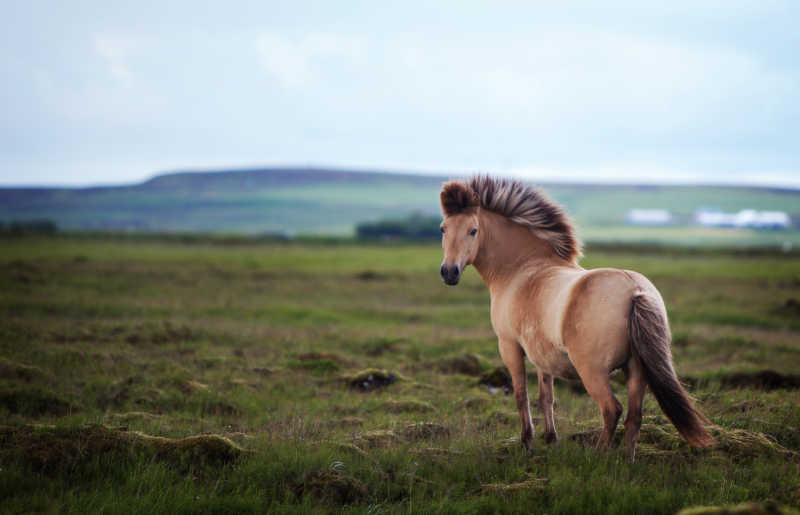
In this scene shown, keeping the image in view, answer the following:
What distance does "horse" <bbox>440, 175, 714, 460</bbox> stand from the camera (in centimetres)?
579

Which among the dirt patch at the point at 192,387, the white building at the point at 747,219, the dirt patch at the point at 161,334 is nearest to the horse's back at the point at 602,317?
the dirt patch at the point at 192,387

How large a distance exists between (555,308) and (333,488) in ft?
9.66

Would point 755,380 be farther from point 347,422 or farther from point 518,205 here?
point 347,422

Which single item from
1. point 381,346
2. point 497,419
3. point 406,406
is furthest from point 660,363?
point 381,346

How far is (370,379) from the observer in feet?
38.8

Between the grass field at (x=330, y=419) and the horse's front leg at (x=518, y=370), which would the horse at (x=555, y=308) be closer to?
the horse's front leg at (x=518, y=370)

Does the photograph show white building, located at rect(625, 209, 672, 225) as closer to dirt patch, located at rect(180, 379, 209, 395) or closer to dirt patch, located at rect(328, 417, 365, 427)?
dirt patch, located at rect(180, 379, 209, 395)

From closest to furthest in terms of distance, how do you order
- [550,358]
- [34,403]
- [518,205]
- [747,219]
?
[550,358] < [518,205] < [34,403] < [747,219]

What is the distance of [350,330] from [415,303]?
9511 millimetres

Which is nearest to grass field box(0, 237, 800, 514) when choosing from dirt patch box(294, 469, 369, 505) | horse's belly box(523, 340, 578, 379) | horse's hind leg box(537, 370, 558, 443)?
dirt patch box(294, 469, 369, 505)

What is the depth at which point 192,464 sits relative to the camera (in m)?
6.15

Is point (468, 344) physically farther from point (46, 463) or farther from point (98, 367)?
point (46, 463)

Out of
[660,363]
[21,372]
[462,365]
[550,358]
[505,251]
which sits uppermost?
[505,251]

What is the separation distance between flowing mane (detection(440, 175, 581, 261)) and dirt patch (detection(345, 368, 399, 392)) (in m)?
5.10
